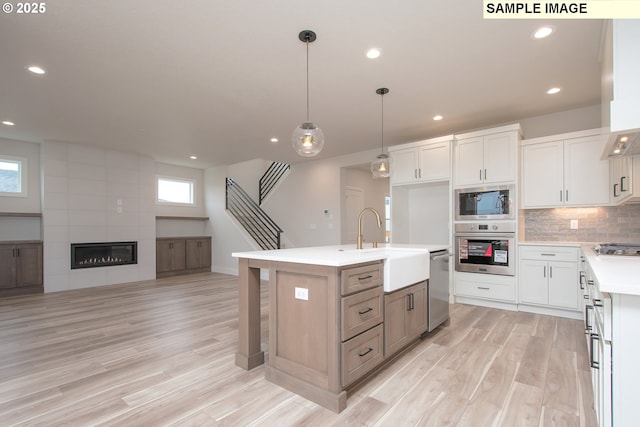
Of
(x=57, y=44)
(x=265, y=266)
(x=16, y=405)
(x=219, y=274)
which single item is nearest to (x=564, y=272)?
(x=265, y=266)

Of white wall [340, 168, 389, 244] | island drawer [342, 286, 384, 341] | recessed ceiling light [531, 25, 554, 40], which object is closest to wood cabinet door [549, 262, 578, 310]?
recessed ceiling light [531, 25, 554, 40]

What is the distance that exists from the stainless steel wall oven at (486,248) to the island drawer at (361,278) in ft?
8.73

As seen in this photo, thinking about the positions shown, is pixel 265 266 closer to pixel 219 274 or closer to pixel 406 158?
pixel 406 158

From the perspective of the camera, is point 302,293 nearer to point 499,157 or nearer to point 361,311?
point 361,311

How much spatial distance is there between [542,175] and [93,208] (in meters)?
7.89

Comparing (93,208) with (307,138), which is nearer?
(307,138)

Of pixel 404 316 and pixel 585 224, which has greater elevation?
pixel 585 224

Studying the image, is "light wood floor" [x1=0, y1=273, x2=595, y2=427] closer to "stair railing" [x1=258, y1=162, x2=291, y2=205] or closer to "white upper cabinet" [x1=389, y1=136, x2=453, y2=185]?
"white upper cabinet" [x1=389, y1=136, x2=453, y2=185]

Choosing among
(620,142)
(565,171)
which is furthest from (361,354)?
(565,171)

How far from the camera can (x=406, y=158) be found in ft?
16.8

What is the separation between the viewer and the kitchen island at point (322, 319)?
1974 millimetres

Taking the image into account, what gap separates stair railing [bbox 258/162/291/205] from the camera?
8.28 m

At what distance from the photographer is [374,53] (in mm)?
2812

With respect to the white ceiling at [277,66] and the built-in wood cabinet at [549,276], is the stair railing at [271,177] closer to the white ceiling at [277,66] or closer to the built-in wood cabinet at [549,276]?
the white ceiling at [277,66]
